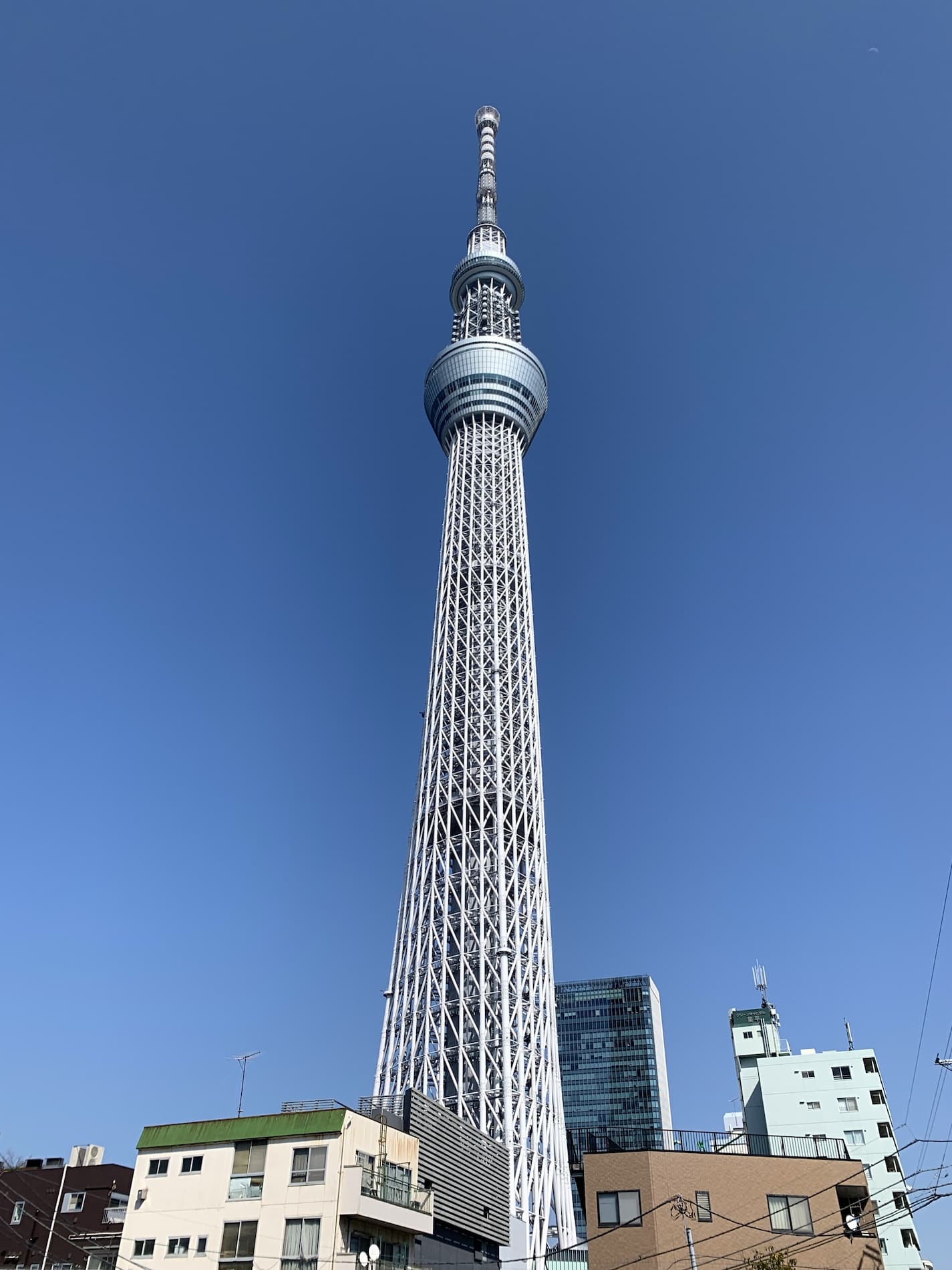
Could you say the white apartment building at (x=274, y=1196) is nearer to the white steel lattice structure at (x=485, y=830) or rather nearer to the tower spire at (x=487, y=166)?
the white steel lattice structure at (x=485, y=830)

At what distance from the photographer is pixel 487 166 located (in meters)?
122

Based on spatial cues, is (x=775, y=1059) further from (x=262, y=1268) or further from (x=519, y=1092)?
(x=262, y=1268)

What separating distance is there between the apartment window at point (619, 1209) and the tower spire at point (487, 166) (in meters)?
104

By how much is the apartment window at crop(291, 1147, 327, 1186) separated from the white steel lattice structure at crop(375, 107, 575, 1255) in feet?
106

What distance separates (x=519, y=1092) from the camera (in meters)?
66.2

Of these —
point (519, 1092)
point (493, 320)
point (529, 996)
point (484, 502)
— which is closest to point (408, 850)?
point (529, 996)

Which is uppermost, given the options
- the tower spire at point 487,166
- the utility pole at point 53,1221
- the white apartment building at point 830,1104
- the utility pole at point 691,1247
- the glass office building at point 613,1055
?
the tower spire at point 487,166

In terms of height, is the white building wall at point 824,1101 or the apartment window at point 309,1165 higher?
the white building wall at point 824,1101

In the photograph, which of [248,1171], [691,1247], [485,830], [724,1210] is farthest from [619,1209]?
[485,830]

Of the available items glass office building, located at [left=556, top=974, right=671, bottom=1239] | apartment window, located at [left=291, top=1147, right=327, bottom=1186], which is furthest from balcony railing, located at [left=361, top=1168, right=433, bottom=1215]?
glass office building, located at [left=556, top=974, right=671, bottom=1239]

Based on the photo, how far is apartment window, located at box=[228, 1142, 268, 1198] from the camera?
35.0 m

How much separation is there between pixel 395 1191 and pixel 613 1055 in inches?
5987

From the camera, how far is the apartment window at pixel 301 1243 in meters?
32.9

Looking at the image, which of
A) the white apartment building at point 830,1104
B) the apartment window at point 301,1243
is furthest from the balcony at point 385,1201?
the white apartment building at point 830,1104
